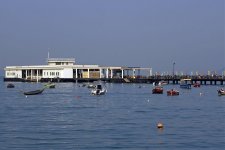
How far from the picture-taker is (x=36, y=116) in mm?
47062

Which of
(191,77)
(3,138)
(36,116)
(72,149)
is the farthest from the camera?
(191,77)

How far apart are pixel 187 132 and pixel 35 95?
49859mm

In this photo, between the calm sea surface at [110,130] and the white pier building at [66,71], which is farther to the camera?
the white pier building at [66,71]

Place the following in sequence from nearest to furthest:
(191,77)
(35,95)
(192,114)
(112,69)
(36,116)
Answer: (36,116), (192,114), (35,95), (191,77), (112,69)

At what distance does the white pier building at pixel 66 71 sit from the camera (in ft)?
500

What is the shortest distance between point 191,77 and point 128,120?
103m

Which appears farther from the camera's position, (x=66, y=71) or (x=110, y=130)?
(x=66, y=71)

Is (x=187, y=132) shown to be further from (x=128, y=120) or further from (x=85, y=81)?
(x=85, y=81)

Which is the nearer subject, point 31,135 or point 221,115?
point 31,135

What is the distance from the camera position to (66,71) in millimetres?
151625

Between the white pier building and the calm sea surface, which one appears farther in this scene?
the white pier building

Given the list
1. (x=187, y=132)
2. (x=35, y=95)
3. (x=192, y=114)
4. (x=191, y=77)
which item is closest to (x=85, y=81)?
(x=191, y=77)

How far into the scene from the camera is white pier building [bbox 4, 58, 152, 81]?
500 feet

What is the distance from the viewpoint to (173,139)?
109 ft
